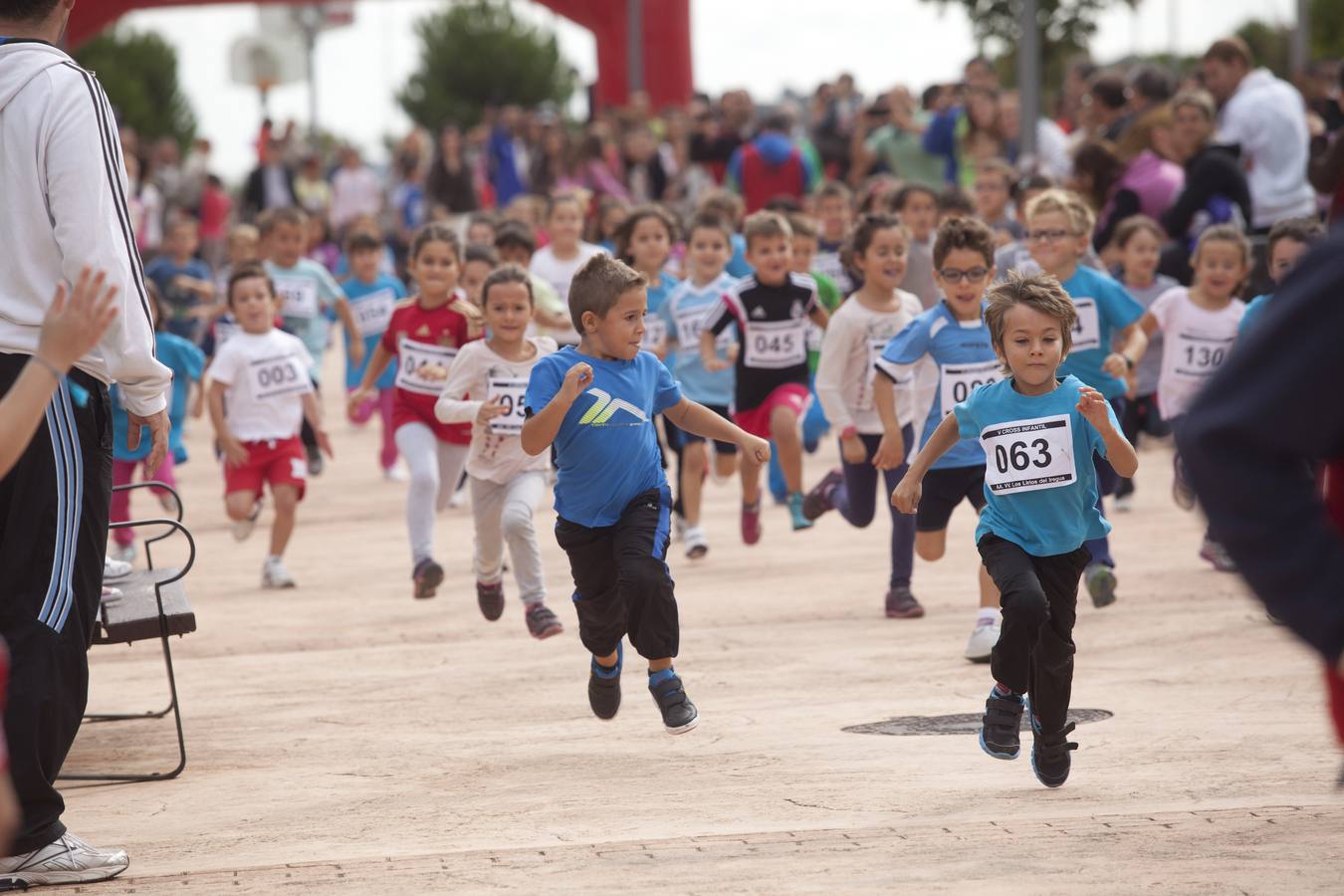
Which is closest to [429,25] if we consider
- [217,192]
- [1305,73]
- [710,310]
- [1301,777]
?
[217,192]

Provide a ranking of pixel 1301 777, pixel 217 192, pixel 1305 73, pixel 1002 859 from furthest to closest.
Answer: pixel 217 192
pixel 1305 73
pixel 1301 777
pixel 1002 859

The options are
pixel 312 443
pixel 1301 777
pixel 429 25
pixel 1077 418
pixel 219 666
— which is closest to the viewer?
pixel 1301 777

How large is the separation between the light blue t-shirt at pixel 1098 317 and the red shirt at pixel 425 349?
272cm

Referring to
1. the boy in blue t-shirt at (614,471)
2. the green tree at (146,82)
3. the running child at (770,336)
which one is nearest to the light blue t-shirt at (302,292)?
the running child at (770,336)

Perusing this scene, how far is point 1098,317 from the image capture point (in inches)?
340

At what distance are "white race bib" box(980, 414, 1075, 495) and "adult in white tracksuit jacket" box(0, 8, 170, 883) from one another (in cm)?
234

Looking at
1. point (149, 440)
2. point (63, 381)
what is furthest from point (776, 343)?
point (63, 381)

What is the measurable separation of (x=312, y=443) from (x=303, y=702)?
600cm

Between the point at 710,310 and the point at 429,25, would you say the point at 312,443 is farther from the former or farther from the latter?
the point at 429,25

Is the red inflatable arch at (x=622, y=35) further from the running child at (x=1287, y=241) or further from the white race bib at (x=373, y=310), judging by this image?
the running child at (x=1287, y=241)

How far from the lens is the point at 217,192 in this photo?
1067 inches

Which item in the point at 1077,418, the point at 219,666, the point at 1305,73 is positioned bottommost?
the point at 219,666

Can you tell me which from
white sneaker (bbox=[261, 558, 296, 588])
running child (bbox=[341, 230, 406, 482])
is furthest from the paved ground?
running child (bbox=[341, 230, 406, 482])

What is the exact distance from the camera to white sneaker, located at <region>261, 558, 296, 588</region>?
9828 millimetres
